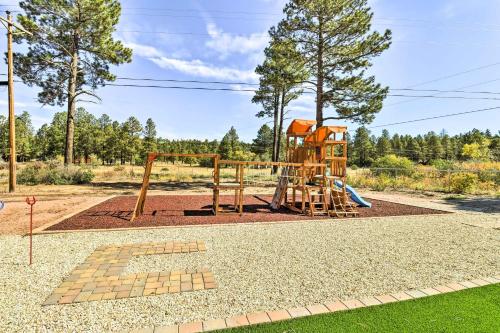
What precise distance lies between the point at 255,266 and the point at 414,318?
83.9 inches

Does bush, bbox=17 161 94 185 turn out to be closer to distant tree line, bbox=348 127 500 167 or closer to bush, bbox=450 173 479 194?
bush, bbox=450 173 479 194

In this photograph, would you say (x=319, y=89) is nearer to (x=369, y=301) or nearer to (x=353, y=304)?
(x=369, y=301)

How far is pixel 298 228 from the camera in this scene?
6.95m

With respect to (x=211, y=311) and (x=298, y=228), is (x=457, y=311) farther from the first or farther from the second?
(x=298, y=228)

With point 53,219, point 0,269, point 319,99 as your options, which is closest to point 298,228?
point 0,269

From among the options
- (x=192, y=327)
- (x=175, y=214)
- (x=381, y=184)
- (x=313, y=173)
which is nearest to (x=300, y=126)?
(x=313, y=173)

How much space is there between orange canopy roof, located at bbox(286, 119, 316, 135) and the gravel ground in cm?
404

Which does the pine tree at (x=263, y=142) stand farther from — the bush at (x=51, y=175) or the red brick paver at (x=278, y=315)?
the red brick paver at (x=278, y=315)

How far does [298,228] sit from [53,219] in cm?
612

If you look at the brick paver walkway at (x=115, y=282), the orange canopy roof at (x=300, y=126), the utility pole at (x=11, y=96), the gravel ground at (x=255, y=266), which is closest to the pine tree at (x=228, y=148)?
the utility pole at (x=11, y=96)

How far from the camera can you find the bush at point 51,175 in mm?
15734

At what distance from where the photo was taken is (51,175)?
15891 mm

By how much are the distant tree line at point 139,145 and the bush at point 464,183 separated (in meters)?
16.1

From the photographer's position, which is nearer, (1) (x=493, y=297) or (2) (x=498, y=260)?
(1) (x=493, y=297)
